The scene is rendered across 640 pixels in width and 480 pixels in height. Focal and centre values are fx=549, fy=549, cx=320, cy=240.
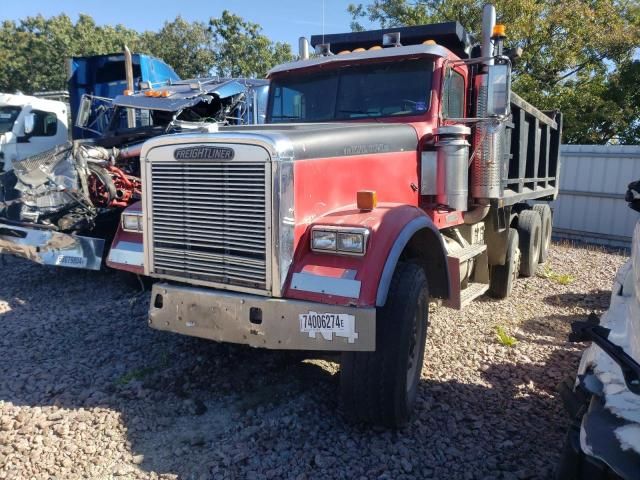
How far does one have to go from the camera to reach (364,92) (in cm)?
483

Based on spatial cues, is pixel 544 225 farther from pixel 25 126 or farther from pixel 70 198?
pixel 25 126

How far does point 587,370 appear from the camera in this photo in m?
2.78

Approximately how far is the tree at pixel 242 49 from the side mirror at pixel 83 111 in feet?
46.3

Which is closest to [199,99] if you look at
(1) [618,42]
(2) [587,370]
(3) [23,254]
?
(3) [23,254]

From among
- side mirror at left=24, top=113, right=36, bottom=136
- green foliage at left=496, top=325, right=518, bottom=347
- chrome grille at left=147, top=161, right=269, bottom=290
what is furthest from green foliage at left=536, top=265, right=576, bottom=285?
side mirror at left=24, top=113, right=36, bottom=136

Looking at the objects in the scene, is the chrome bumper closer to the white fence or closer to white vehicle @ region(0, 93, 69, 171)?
white vehicle @ region(0, 93, 69, 171)

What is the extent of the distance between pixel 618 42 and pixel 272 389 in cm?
1665

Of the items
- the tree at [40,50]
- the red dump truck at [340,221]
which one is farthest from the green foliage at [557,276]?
the tree at [40,50]

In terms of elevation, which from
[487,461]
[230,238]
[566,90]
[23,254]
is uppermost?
[566,90]

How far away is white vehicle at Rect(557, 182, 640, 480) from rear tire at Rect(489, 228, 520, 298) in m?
3.71

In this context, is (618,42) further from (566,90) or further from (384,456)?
(384,456)

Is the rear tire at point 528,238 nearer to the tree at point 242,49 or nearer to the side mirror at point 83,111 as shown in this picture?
the side mirror at point 83,111

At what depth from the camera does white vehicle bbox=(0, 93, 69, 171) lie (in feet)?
36.3

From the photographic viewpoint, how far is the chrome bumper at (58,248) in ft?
20.5
